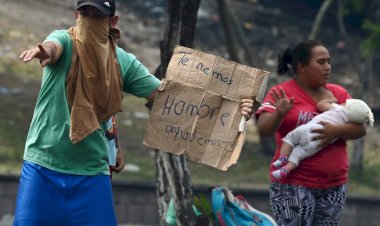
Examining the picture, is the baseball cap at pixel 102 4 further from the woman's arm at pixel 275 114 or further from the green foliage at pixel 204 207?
the green foliage at pixel 204 207

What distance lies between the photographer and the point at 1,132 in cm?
1352

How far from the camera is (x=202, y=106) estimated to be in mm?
5926

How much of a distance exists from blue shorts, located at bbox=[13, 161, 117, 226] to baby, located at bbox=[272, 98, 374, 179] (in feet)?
5.02

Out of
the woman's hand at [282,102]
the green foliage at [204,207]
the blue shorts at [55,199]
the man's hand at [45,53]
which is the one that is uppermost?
the man's hand at [45,53]

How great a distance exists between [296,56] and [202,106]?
3.60 feet

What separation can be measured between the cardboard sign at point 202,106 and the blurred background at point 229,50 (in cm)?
579

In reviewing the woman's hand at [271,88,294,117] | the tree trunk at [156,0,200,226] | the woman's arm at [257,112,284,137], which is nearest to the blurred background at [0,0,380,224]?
the tree trunk at [156,0,200,226]

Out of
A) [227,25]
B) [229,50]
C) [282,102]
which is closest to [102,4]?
[282,102]

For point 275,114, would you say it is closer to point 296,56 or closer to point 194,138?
point 296,56

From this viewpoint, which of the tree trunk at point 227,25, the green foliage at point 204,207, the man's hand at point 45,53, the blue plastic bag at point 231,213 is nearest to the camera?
the man's hand at point 45,53

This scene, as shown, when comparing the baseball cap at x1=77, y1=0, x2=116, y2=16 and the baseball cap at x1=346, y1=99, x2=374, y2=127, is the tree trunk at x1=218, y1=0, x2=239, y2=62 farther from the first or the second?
the baseball cap at x1=77, y1=0, x2=116, y2=16

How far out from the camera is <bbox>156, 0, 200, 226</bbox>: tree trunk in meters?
7.69

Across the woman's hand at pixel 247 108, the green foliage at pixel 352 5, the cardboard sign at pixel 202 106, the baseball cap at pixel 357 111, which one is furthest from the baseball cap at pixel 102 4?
the green foliage at pixel 352 5

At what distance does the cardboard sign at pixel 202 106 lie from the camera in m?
5.90
